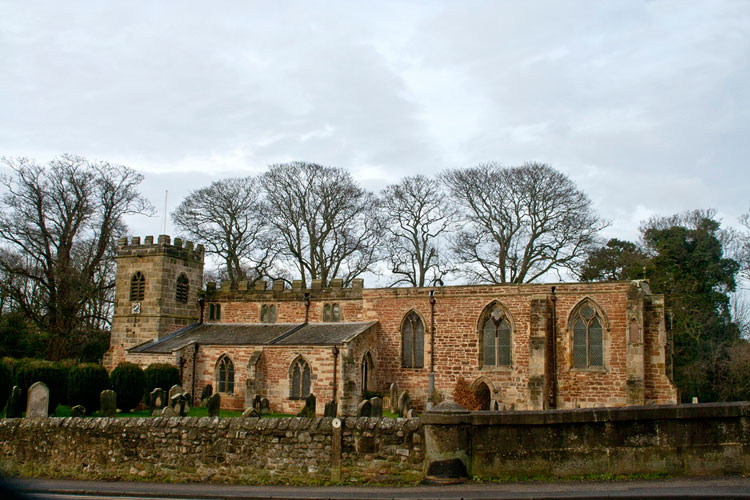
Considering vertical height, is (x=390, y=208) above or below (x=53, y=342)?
above

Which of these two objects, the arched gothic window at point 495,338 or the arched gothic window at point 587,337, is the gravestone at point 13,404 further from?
the arched gothic window at point 587,337

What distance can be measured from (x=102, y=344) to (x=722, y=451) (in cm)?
3761

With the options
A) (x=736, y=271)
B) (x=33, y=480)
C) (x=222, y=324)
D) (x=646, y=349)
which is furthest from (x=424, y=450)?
(x=736, y=271)

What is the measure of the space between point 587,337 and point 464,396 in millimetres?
5661

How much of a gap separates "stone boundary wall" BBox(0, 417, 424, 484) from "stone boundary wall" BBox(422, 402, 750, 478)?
72cm

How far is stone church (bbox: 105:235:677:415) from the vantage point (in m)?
25.5

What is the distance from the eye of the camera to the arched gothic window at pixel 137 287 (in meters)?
33.1

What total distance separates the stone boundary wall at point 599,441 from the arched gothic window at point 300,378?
712 inches

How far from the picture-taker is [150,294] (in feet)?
107

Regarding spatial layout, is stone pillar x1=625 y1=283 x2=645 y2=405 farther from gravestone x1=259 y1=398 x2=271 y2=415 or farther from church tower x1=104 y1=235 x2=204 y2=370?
church tower x1=104 y1=235 x2=204 y2=370

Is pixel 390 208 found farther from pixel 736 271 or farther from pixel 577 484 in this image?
pixel 577 484

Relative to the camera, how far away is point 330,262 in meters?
43.2

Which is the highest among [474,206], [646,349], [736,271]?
[474,206]

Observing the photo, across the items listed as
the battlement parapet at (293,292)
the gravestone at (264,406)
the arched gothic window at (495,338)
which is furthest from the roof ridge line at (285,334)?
the arched gothic window at (495,338)
